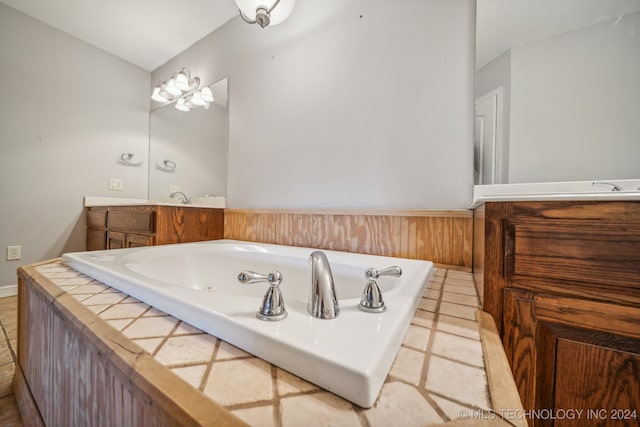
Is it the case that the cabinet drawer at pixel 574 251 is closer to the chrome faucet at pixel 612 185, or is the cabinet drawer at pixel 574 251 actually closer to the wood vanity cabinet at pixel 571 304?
the wood vanity cabinet at pixel 571 304

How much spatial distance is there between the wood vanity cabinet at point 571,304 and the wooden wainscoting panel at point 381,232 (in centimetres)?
42

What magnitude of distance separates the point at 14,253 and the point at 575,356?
317 cm

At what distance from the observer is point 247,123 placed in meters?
1.71

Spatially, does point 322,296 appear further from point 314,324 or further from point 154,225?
point 154,225

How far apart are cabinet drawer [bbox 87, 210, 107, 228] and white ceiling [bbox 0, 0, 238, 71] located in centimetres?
151

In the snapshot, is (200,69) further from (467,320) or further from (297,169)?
(467,320)

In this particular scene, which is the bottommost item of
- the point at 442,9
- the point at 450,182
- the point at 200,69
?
the point at 450,182

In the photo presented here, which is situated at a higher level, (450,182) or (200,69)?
(200,69)

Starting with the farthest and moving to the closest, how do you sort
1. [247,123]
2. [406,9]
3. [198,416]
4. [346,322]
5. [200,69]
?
[200,69], [247,123], [406,9], [346,322], [198,416]

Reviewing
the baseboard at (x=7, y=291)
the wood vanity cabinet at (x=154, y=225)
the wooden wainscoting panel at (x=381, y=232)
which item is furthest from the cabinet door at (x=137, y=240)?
the baseboard at (x=7, y=291)

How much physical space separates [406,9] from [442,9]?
0.17 meters

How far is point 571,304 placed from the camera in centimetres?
53

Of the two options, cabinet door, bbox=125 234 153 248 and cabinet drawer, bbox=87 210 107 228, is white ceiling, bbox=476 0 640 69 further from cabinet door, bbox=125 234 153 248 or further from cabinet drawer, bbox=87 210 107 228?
cabinet drawer, bbox=87 210 107 228

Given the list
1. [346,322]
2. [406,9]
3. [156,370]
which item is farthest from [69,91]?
[346,322]
